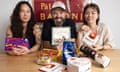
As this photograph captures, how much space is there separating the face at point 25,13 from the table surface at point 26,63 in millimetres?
530

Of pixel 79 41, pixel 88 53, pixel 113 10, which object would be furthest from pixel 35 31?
pixel 113 10

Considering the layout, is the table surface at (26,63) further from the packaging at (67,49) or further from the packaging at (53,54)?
the packaging at (67,49)

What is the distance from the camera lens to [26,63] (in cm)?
161

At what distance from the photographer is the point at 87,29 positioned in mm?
2213

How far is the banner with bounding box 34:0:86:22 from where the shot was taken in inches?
98.9

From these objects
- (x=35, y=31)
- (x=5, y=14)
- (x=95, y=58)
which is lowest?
(x=95, y=58)

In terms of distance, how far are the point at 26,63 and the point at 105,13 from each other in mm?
1330

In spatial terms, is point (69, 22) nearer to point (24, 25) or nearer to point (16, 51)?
point (24, 25)

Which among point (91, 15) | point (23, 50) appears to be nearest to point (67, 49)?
point (23, 50)

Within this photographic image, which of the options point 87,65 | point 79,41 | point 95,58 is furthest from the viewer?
point 79,41

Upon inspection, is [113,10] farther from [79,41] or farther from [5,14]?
[5,14]

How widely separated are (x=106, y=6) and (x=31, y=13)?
34.9 inches

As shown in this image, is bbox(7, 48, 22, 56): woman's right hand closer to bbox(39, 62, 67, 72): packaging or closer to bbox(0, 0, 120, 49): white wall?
bbox(39, 62, 67, 72): packaging

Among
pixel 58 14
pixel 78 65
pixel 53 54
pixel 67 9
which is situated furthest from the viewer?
pixel 67 9
